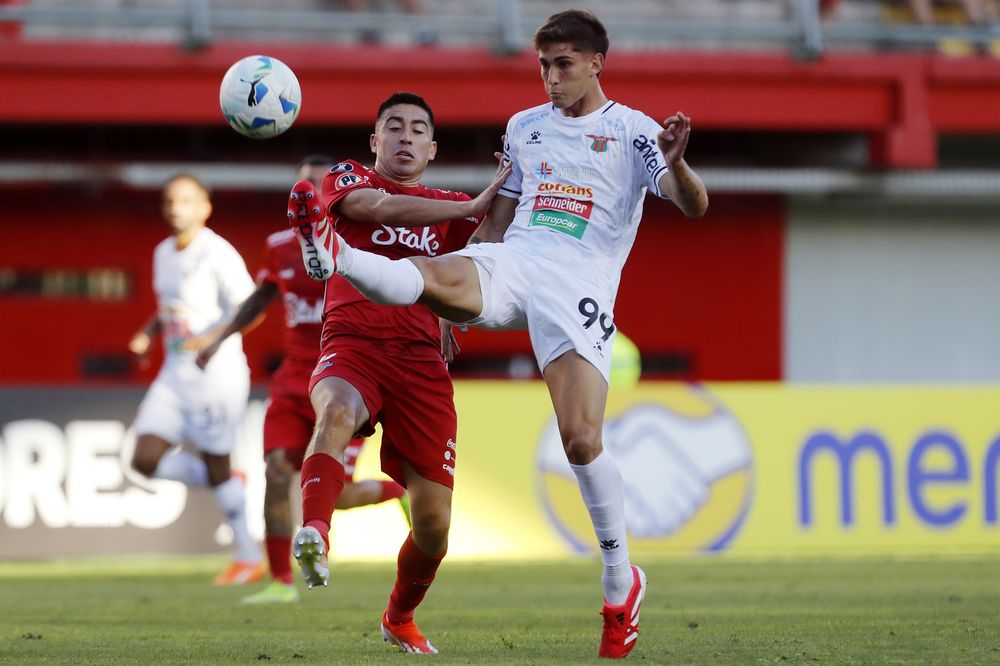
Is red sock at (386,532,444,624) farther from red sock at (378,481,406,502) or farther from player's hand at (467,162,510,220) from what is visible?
red sock at (378,481,406,502)

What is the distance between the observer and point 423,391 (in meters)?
6.43

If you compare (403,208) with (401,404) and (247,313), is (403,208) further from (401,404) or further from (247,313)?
(247,313)

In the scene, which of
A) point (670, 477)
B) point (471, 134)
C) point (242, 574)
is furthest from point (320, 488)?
point (471, 134)

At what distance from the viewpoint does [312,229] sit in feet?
17.8

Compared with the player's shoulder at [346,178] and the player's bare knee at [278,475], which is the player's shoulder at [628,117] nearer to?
the player's shoulder at [346,178]

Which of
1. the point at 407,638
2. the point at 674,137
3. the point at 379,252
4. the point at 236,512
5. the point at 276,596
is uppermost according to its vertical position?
the point at 674,137

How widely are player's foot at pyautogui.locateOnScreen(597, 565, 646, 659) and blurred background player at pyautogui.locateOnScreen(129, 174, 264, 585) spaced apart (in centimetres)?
505

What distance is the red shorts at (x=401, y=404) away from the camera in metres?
6.37

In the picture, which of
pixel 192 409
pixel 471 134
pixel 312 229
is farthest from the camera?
pixel 471 134

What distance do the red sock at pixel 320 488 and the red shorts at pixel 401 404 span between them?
386 mm

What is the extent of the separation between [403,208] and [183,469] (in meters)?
5.24

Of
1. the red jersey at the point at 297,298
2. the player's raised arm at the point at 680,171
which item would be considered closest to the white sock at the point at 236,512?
the red jersey at the point at 297,298

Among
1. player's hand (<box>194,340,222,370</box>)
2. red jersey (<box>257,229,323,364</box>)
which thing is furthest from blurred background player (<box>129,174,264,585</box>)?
red jersey (<box>257,229,323,364</box>)

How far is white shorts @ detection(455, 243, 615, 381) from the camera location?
242 inches
